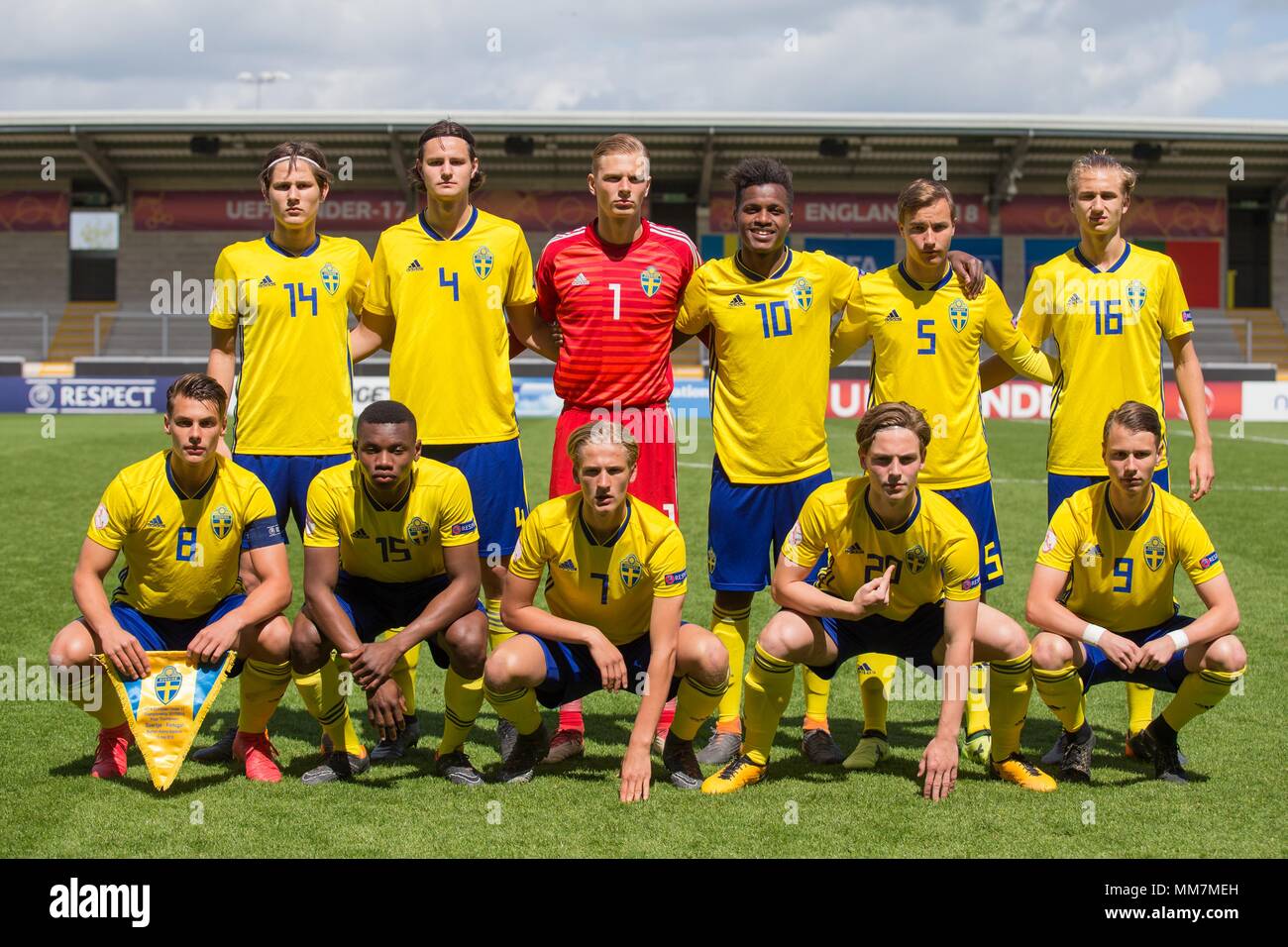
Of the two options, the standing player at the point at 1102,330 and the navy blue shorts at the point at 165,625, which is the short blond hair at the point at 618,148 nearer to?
the standing player at the point at 1102,330

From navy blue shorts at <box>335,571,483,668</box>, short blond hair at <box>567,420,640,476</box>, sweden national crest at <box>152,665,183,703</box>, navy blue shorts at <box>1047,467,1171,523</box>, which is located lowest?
sweden national crest at <box>152,665,183,703</box>

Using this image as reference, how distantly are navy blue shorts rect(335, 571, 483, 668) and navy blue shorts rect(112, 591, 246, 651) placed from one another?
0.39 metres

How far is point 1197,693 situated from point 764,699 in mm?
1409

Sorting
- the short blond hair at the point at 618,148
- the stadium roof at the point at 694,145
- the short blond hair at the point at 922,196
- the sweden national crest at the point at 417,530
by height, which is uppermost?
the stadium roof at the point at 694,145

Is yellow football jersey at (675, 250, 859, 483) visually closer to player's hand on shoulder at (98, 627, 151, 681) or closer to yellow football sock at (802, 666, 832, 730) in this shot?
yellow football sock at (802, 666, 832, 730)

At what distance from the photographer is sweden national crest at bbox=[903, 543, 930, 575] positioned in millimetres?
4234

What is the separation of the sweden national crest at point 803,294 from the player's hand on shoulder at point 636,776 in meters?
1.66

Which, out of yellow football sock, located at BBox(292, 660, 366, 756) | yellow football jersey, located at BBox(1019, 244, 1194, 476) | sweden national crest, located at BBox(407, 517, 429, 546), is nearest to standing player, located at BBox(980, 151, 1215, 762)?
yellow football jersey, located at BBox(1019, 244, 1194, 476)

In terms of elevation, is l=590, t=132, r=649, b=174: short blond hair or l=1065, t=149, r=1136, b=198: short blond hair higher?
l=590, t=132, r=649, b=174: short blond hair

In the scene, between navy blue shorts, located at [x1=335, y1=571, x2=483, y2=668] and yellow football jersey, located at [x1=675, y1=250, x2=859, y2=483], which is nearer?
navy blue shorts, located at [x1=335, y1=571, x2=483, y2=668]

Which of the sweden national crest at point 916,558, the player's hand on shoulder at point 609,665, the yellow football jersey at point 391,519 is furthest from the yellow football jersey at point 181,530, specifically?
the sweden national crest at point 916,558

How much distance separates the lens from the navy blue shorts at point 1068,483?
4688 mm

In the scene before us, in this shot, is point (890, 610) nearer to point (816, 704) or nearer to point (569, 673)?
point (816, 704)
